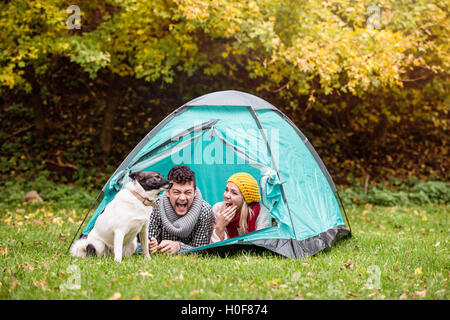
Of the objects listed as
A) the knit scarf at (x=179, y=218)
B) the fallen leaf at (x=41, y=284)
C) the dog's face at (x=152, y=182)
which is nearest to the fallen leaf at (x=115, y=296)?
the fallen leaf at (x=41, y=284)

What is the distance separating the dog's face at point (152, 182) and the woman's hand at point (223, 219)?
0.85 meters

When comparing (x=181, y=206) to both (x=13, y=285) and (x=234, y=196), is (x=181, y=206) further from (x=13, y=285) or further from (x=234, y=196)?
(x=13, y=285)

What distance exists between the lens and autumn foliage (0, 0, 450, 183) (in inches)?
298

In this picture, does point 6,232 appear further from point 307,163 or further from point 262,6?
point 262,6

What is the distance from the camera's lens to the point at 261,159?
4820 millimetres

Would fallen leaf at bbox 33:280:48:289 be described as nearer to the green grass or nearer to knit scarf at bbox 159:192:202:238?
the green grass

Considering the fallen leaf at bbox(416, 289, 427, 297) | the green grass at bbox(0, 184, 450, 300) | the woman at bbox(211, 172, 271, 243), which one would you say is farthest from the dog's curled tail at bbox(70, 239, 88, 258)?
the fallen leaf at bbox(416, 289, 427, 297)

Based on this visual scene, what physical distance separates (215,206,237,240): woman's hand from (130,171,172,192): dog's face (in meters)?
0.85

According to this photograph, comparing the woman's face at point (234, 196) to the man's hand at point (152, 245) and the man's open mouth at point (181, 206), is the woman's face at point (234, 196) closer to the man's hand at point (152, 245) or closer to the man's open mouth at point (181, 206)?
the man's open mouth at point (181, 206)

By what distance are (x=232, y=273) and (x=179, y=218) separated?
1208mm

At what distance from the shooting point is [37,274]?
3.71 metres

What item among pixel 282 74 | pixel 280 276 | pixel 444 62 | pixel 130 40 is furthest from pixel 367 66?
pixel 280 276

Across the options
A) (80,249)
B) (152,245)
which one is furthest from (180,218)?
(80,249)

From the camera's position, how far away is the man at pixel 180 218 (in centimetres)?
468
